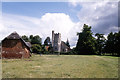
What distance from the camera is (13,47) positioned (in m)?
27.4

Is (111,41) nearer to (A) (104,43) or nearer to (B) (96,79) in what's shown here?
(A) (104,43)

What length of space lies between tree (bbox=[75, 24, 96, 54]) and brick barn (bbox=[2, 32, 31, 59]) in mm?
38026

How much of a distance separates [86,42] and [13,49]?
41.2m

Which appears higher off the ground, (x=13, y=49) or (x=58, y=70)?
(x=13, y=49)

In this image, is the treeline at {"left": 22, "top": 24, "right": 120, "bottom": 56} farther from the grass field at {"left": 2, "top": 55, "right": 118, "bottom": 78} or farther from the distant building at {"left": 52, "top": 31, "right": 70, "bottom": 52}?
the grass field at {"left": 2, "top": 55, "right": 118, "bottom": 78}

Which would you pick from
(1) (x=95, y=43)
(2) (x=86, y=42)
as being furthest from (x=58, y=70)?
(1) (x=95, y=43)

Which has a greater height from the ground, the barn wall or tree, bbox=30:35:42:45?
tree, bbox=30:35:42:45

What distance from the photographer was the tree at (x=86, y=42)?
187ft

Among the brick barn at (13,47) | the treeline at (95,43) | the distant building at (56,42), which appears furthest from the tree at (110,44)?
the brick barn at (13,47)

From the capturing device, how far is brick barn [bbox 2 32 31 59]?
26992 millimetres

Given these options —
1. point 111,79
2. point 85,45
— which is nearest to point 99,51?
point 85,45

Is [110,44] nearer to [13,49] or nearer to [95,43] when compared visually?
[95,43]

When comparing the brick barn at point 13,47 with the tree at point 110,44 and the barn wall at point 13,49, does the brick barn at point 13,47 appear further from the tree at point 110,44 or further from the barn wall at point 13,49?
the tree at point 110,44

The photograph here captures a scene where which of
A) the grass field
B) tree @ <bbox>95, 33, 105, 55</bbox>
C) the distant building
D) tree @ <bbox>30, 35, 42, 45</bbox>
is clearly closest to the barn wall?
the grass field
